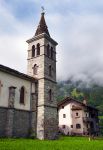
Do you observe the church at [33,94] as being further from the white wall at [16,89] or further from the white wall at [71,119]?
the white wall at [71,119]

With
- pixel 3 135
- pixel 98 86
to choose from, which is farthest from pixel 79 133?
pixel 98 86

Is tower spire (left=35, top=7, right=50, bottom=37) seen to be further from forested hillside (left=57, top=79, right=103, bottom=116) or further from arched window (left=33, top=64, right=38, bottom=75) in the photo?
forested hillside (left=57, top=79, right=103, bottom=116)

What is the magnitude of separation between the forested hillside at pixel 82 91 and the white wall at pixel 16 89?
8511 cm

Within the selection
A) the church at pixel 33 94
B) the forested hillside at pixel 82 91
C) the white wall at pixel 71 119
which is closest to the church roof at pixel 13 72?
the church at pixel 33 94

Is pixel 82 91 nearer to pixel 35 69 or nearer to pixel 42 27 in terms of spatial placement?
pixel 42 27

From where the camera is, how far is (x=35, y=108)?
104 feet

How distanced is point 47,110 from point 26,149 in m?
16.4

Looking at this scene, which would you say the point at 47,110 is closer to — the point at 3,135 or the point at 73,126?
the point at 3,135

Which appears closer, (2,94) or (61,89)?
(2,94)

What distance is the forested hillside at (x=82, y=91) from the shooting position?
120819 mm

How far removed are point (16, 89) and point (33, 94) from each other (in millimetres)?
3327

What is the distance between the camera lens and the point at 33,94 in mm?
32281

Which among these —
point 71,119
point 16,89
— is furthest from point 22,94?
point 71,119

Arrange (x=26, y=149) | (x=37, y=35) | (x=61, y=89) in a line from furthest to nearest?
(x=61, y=89) → (x=37, y=35) → (x=26, y=149)
